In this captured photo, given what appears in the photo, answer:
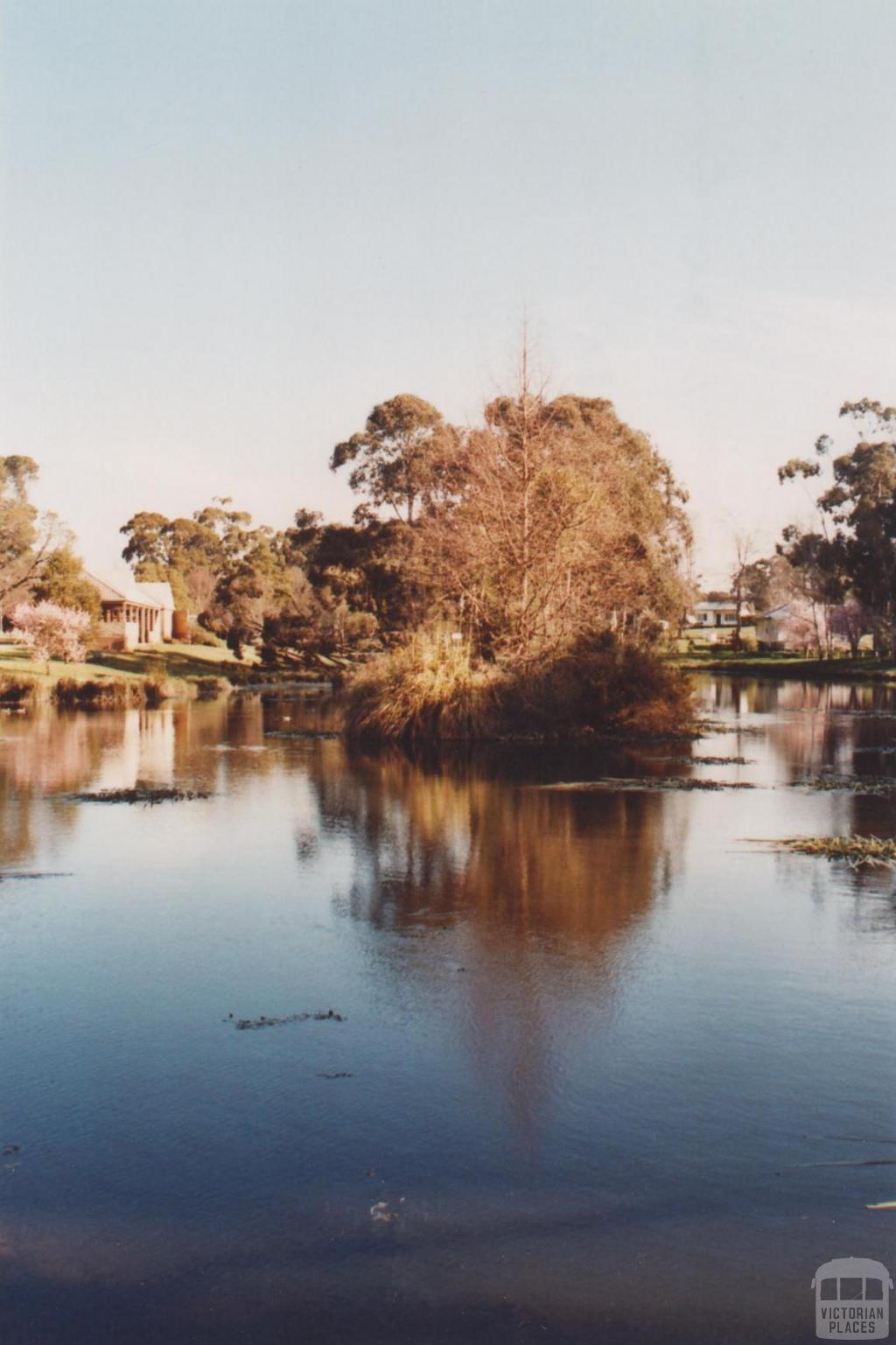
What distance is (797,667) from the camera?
245 ft

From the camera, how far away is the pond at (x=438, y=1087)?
14.6 feet

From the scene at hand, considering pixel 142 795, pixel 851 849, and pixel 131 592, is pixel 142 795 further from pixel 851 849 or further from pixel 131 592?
pixel 131 592

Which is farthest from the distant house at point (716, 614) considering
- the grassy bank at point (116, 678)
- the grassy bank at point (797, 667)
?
the grassy bank at point (116, 678)

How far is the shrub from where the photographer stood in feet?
172

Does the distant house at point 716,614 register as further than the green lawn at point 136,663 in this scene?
Yes

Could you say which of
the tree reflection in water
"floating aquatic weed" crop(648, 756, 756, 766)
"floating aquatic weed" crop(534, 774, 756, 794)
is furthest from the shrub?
"floating aquatic weed" crop(534, 774, 756, 794)

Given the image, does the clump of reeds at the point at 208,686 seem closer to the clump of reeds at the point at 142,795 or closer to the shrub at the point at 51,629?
the shrub at the point at 51,629

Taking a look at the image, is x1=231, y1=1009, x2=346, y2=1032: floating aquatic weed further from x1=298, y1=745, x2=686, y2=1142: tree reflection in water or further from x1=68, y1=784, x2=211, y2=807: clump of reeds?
x1=68, y1=784, x2=211, y2=807: clump of reeds

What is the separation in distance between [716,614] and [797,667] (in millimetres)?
85652

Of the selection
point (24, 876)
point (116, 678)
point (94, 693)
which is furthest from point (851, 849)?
point (116, 678)

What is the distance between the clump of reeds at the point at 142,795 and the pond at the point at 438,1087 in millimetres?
3083

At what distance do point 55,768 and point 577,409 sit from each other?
34482 mm

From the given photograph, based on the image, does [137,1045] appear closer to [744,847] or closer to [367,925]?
[367,925]

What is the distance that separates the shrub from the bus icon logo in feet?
168
